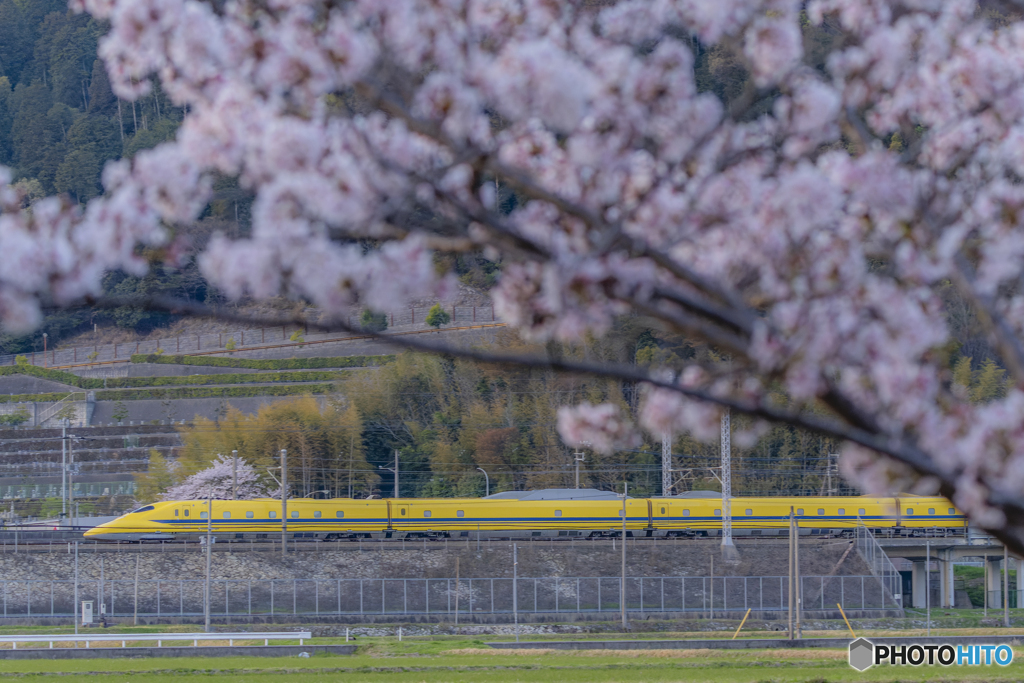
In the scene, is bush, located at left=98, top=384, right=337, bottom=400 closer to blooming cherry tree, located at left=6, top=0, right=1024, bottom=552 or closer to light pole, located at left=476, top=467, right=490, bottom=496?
light pole, located at left=476, top=467, right=490, bottom=496

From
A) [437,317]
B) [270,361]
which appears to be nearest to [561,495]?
[437,317]

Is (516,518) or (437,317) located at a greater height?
(437,317)

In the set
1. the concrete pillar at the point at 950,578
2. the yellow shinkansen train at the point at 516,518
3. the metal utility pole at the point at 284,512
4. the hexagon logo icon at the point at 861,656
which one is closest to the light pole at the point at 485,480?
the yellow shinkansen train at the point at 516,518

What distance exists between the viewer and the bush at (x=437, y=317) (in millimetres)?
76562

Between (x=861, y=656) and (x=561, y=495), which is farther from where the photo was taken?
(x=561, y=495)

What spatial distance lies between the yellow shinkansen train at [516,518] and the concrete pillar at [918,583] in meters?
1.66

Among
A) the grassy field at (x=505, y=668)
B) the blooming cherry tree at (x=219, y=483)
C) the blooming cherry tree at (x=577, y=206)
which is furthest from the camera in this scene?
the blooming cherry tree at (x=219, y=483)

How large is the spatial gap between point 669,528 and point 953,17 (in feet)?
135

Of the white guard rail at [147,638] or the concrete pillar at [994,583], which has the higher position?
the white guard rail at [147,638]

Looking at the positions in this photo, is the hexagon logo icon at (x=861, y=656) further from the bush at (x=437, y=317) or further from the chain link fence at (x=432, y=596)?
the bush at (x=437, y=317)

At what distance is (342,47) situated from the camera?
164 inches

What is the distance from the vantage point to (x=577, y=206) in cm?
446

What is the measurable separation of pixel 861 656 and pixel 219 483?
139 ft

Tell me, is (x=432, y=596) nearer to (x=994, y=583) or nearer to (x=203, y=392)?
(x=994, y=583)
